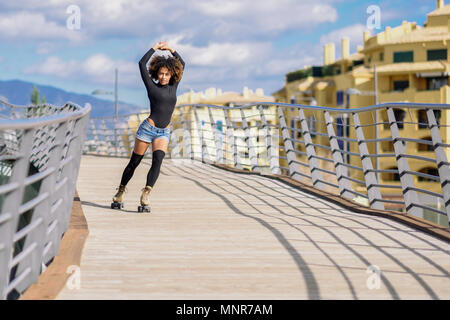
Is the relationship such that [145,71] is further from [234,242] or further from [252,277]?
[252,277]

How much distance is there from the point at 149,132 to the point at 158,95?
445 millimetres

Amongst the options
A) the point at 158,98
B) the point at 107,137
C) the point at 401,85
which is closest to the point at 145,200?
the point at 158,98

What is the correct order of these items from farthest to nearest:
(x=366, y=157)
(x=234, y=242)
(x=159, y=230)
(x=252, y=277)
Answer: (x=366, y=157) → (x=159, y=230) → (x=234, y=242) → (x=252, y=277)

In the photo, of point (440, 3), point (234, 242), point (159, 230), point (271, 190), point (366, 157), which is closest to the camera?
point (234, 242)

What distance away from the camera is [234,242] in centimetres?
657

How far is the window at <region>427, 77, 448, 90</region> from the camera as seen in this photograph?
2569 inches

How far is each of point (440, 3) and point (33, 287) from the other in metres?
70.2

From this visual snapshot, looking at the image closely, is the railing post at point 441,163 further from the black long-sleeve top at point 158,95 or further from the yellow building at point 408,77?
the yellow building at point 408,77

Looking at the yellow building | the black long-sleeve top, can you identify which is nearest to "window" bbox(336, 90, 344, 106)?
the yellow building

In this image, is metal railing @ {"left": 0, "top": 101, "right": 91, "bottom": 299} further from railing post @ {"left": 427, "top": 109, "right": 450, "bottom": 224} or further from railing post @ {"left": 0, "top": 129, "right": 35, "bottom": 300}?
railing post @ {"left": 427, "top": 109, "right": 450, "bottom": 224}

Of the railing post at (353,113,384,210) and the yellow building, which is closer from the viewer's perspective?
the railing post at (353,113,384,210)

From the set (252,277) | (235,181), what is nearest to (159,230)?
(252,277)

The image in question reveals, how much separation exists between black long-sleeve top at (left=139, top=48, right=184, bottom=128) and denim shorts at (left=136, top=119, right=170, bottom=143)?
0.29 feet
